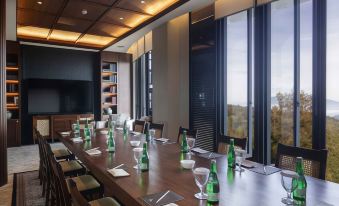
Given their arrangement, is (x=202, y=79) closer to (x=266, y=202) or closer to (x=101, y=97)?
(x=266, y=202)

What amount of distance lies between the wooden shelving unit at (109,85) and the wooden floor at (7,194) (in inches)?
177

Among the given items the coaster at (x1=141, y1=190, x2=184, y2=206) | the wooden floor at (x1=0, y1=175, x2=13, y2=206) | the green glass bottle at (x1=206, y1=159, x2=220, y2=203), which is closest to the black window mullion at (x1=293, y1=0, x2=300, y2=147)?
the green glass bottle at (x1=206, y1=159, x2=220, y2=203)

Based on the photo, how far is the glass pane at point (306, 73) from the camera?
3139 millimetres

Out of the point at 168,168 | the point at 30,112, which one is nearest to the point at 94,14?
the point at 30,112

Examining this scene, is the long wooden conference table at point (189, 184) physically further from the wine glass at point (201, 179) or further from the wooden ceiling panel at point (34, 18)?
the wooden ceiling panel at point (34, 18)

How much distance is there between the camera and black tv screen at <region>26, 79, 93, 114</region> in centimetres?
698

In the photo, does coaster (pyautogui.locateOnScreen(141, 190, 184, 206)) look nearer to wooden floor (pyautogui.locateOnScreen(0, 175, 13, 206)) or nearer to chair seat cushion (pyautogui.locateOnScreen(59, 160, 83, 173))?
chair seat cushion (pyautogui.locateOnScreen(59, 160, 83, 173))

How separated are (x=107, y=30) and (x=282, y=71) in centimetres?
448

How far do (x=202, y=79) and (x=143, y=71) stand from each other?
3.67 meters

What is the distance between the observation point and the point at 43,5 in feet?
14.7

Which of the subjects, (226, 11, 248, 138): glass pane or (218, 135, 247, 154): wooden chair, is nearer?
(218, 135, 247, 154): wooden chair

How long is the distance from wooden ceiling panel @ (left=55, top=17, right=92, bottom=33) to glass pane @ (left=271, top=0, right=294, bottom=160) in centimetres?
410

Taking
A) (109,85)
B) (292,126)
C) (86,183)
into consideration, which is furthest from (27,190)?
(109,85)

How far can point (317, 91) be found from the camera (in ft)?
9.89
